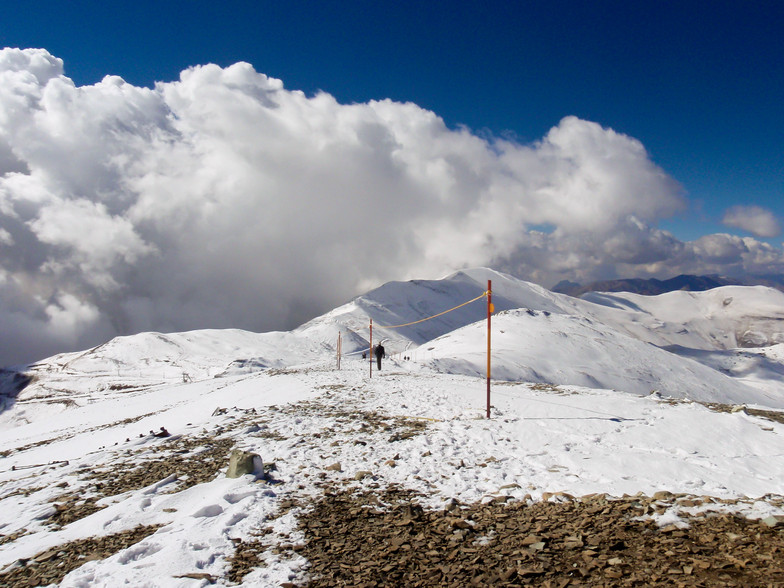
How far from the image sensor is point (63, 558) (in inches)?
260

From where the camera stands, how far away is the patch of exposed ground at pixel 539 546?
5.42 metres

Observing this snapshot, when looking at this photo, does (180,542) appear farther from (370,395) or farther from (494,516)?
(370,395)

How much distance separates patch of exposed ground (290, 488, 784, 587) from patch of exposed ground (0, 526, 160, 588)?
2.79 meters

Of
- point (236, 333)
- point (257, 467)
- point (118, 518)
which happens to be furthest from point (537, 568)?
point (236, 333)

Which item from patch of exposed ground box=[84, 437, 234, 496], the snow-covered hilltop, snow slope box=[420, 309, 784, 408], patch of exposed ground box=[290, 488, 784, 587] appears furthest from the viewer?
snow slope box=[420, 309, 784, 408]

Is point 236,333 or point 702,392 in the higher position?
point 236,333

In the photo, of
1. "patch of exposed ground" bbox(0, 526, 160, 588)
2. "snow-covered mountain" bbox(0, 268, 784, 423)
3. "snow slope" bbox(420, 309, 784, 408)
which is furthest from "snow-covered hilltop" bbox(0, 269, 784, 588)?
"snow slope" bbox(420, 309, 784, 408)

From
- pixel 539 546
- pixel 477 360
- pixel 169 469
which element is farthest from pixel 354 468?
pixel 477 360

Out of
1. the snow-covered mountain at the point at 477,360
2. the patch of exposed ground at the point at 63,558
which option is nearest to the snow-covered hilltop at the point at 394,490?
the patch of exposed ground at the point at 63,558

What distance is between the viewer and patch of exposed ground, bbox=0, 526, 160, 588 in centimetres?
614

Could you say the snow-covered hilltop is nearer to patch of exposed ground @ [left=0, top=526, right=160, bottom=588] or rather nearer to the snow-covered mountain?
patch of exposed ground @ [left=0, top=526, right=160, bottom=588]

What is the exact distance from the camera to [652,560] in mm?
5672

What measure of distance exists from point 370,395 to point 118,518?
47.5 feet

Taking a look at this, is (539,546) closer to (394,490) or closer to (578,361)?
(394,490)
